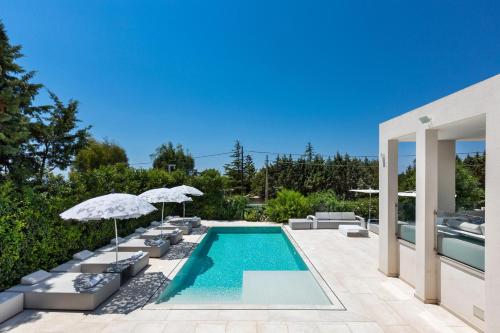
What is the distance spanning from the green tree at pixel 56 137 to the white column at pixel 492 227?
15851mm

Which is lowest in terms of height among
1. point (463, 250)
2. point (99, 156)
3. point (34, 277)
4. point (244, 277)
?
point (244, 277)

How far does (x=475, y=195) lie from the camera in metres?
13.5

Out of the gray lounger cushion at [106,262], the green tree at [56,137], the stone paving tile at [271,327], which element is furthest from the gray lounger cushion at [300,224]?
the green tree at [56,137]

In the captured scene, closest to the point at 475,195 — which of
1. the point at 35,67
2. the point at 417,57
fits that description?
the point at 417,57

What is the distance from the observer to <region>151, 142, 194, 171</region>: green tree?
47.0 m

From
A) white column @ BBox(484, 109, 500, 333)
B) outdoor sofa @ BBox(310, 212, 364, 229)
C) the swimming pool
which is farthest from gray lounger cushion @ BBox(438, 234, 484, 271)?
outdoor sofa @ BBox(310, 212, 364, 229)

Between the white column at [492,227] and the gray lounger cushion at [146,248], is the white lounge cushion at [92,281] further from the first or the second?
the white column at [492,227]

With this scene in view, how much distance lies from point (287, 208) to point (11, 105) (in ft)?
45.5

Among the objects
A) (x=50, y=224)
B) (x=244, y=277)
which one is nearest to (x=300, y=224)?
(x=244, y=277)

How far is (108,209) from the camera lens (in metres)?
6.15

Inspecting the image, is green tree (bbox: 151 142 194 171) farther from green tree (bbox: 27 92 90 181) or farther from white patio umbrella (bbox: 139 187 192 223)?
white patio umbrella (bbox: 139 187 192 223)

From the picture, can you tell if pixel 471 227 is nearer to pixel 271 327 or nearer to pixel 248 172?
pixel 271 327

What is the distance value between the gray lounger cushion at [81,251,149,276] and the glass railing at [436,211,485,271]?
748 centimetres

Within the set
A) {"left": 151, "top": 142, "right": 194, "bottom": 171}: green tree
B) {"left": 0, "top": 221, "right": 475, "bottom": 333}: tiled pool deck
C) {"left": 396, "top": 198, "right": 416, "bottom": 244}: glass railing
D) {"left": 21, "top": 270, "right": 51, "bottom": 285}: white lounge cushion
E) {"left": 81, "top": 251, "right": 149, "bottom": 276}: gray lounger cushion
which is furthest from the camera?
{"left": 151, "top": 142, "right": 194, "bottom": 171}: green tree
